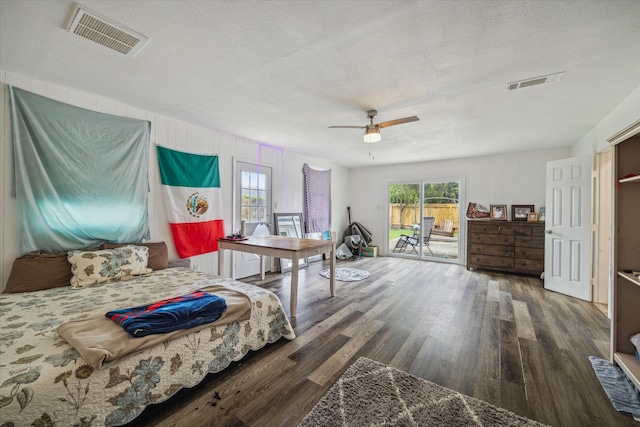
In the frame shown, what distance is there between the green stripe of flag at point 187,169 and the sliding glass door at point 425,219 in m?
4.40

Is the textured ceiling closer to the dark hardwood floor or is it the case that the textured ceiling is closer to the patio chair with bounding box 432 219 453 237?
the dark hardwood floor

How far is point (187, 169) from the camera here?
11.4ft

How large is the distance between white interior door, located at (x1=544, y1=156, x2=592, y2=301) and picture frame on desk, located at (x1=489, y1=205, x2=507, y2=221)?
1.18m

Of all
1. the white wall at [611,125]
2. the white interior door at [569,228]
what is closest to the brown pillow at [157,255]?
the white wall at [611,125]

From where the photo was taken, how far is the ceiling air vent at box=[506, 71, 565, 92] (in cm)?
216

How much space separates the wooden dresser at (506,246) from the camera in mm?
4422

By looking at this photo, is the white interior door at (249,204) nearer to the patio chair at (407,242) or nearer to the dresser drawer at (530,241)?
the patio chair at (407,242)

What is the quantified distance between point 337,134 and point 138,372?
352 cm

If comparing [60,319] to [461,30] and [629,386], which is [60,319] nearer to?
[461,30]

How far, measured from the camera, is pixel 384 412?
1479 millimetres

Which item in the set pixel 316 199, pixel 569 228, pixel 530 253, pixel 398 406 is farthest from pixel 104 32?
pixel 530 253

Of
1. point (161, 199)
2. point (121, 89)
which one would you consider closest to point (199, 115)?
point (121, 89)

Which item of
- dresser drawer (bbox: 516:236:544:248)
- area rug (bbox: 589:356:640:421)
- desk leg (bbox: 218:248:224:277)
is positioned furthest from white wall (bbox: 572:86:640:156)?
desk leg (bbox: 218:248:224:277)

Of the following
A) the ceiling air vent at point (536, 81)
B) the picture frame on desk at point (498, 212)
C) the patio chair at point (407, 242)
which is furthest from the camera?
the patio chair at point (407, 242)
